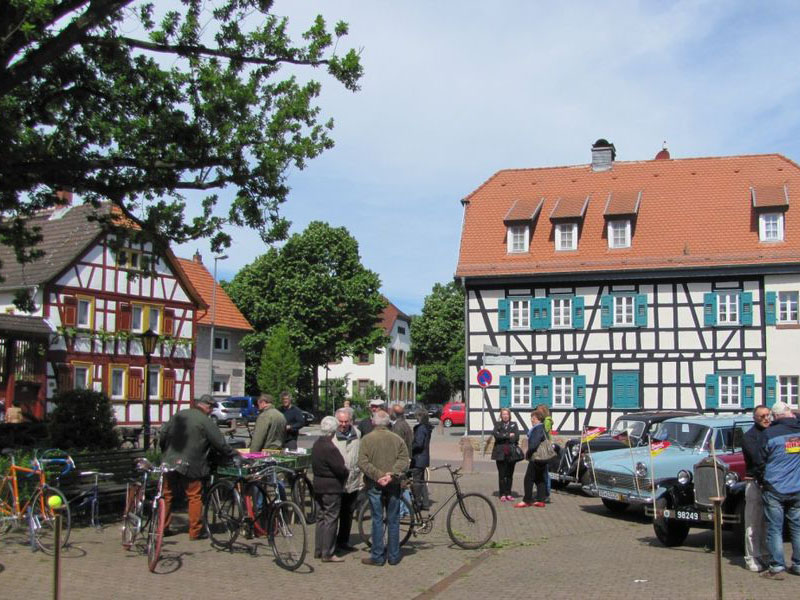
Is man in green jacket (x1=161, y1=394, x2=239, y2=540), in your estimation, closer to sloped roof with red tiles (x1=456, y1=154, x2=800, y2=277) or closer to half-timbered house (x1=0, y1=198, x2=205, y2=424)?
sloped roof with red tiles (x1=456, y1=154, x2=800, y2=277)

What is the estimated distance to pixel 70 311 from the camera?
3941 centimetres

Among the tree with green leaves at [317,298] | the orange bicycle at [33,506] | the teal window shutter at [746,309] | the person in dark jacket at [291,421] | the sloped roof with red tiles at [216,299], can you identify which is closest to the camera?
the orange bicycle at [33,506]

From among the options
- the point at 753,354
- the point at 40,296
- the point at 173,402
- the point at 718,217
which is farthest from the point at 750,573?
the point at 173,402

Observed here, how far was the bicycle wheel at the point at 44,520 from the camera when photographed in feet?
33.2

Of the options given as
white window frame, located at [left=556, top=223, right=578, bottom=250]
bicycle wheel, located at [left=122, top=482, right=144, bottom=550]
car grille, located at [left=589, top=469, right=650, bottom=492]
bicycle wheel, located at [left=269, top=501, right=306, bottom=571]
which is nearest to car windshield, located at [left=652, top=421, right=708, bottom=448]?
car grille, located at [left=589, top=469, right=650, bottom=492]

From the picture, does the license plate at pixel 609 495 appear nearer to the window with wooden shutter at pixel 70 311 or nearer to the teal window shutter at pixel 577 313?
the teal window shutter at pixel 577 313

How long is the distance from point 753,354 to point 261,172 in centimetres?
2385

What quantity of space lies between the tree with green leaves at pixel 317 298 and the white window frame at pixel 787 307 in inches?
1153

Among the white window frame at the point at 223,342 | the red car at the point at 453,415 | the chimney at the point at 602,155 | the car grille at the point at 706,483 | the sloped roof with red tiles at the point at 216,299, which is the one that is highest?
the chimney at the point at 602,155

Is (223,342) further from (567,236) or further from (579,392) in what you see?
(579,392)

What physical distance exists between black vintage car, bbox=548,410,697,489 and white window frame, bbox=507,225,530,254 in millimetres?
14912

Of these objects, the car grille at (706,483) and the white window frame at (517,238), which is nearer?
the car grille at (706,483)

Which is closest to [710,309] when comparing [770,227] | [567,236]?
[770,227]

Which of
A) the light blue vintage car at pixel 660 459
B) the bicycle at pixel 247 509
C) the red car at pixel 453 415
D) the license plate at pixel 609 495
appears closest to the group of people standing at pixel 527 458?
the light blue vintage car at pixel 660 459
